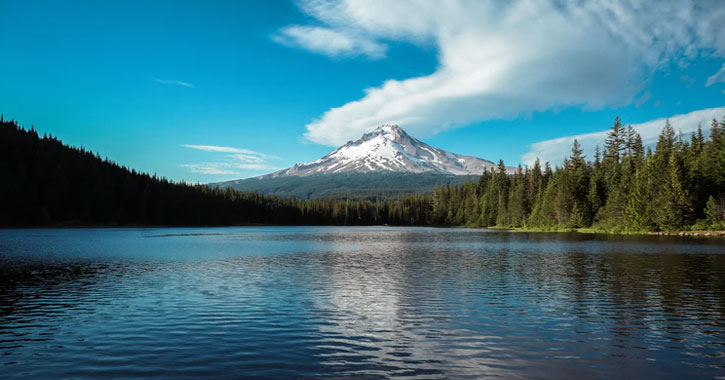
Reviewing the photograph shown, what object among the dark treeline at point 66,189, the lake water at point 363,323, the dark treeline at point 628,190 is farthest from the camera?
the dark treeline at point 66,189

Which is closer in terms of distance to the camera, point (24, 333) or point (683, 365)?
point (683, 365)

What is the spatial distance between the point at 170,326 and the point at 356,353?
9183 mm

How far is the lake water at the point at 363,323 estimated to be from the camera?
44.1ft

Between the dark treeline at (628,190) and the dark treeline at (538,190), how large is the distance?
0.24 meters

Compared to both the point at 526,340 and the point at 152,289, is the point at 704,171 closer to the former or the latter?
the point at 526,340

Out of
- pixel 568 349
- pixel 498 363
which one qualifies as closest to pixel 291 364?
pixel 498 363

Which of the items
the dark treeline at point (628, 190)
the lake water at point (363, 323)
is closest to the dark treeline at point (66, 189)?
the lake water at point (363, 323)

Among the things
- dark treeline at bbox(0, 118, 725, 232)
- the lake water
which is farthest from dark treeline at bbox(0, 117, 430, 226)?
the lake water

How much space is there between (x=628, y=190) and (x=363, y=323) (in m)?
118

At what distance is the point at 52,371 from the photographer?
13094 millimetres

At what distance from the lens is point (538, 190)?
157 metres

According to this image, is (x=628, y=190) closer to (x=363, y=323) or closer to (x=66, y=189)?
(x=363, y=323)

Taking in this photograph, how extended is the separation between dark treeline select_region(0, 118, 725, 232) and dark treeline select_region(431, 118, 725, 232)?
0.80 feet

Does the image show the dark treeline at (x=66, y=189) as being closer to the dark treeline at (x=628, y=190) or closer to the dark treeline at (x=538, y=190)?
the dark treeline at (x=538, y=190)
